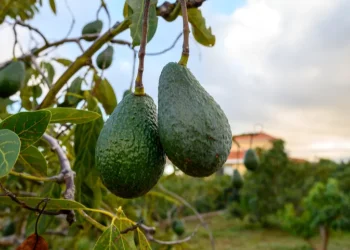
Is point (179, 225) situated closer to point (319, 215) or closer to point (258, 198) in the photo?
point (319, 215)

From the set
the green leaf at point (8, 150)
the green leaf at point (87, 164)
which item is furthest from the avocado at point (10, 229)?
the green leaf at point (8, 150)

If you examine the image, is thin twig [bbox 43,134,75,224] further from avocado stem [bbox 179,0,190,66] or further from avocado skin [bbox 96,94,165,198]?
avocado stem [bbox 179,0,190,66]

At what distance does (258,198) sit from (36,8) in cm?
806

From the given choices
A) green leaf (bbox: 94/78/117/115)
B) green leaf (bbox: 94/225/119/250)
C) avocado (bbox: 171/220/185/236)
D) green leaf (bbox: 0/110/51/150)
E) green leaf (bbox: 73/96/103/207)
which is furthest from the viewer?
avocado (bbox: 171/220/185/236)

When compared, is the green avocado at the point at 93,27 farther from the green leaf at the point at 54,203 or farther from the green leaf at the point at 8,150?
Answer: the green leaf at the point at 8,150

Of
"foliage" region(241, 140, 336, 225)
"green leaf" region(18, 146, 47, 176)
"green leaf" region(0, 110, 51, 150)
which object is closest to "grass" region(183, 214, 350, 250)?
"foliage" region(241, 140, 336, 225)

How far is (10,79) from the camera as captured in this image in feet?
A: 4.76

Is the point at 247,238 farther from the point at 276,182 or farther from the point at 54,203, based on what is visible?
the point at 54,203

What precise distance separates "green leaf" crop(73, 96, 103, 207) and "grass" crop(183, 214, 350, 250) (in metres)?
5.61

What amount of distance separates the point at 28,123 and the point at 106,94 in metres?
0.80

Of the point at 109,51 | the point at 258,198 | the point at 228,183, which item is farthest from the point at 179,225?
the point at 258,198

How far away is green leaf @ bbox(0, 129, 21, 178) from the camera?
486mm

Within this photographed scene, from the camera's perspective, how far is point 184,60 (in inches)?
28.9

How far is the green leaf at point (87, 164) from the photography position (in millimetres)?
1062
